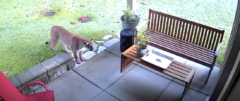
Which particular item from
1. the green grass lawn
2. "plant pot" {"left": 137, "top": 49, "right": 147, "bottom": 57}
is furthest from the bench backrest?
"plant pot" {"left": 137, "top": 49, "right": 147, "bottom": 57}

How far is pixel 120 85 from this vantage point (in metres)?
3.49

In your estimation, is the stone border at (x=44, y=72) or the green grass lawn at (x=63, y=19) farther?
the green grass lawn at (x=63, y=19)

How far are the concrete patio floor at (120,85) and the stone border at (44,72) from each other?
10cm

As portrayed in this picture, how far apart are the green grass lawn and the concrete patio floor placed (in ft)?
2.54

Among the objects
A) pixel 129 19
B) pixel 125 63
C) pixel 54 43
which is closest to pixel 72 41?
pixel 54 43

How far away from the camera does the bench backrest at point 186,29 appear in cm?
349

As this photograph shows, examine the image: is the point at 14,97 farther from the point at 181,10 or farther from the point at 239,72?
the point at 181,10

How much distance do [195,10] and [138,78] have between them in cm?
319

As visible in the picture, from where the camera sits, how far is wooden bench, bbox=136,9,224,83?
11.3 feet

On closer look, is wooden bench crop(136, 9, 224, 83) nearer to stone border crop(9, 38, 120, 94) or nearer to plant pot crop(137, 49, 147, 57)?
plant pot crop(137, 49, 147, 57)

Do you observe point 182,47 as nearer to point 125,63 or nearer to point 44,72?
point 125,63

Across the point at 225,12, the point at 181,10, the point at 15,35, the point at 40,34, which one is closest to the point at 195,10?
the point at 181,10

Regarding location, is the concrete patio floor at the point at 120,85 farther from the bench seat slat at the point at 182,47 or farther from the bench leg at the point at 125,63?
the bench seat slat at the point at 182,47

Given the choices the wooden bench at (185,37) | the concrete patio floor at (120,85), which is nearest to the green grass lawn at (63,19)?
the wooden bench at (185,37)
